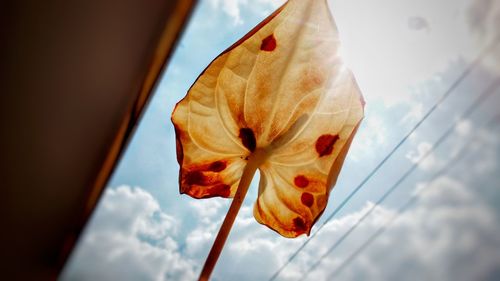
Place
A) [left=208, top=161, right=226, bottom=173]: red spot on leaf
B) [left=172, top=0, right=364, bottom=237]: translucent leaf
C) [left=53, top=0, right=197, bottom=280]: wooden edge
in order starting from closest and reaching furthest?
[left=53, top=0, right=197, bottom=280]: wooden edge
[left=172, top=0, right=364, bottom=237]: translucent leaf
[left=208, top=161, right=226, bottom=173]: red spot on leaf

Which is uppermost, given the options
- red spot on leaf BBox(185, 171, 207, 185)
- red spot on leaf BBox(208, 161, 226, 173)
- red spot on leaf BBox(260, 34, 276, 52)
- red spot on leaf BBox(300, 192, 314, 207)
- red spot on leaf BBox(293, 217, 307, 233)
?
red spot on leaf BBox(260, 34, 276, 52)

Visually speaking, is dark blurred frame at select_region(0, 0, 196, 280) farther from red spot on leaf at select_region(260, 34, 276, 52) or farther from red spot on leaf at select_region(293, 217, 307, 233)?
red spot on leaf at select_region(293, 217, 307, 233)

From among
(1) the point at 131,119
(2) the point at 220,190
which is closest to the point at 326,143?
(2) the point at 220,190

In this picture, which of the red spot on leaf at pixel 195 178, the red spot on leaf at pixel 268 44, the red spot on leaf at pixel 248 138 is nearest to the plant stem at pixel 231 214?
the red spot on leaf at pixel 248 138

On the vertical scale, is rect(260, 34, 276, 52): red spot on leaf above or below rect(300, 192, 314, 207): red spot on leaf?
above

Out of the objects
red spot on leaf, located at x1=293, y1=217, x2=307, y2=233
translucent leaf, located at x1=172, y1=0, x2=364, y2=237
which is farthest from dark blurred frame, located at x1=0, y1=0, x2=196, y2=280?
red spot on leaf, located at x1=293, y1=217, x2=307, y2=233

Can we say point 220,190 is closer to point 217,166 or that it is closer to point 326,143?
point 217,166

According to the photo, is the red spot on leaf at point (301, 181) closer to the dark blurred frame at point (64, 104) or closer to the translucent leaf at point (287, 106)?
the translucent leaf at point (287, 106)

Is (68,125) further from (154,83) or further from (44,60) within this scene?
(154,83)
